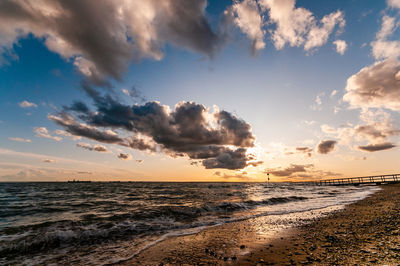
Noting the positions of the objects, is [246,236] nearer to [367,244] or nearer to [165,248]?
[165,248]

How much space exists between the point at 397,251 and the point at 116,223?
544 inches

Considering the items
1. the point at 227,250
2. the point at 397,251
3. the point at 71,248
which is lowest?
the point at 71,248

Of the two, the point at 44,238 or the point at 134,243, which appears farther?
the point at 44,238

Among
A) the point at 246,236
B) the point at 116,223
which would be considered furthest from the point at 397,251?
the point at 116,223

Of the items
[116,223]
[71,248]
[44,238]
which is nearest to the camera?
[71,248]

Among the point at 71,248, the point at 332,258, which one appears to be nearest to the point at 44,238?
the point at 71,248

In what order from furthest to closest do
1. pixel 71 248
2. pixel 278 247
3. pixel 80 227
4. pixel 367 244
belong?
pixel 80 227
pixel 71 248
pixel 278 247
pixel 367 244

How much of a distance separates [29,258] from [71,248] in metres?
1.52

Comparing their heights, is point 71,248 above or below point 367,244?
below

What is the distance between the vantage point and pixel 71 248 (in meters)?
8.64

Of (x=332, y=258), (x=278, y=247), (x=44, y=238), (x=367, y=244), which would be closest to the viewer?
(x=332, y=258)

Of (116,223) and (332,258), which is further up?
(332,258)

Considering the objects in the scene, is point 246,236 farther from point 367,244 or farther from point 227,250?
point 367,244

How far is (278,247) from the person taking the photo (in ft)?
23.3
